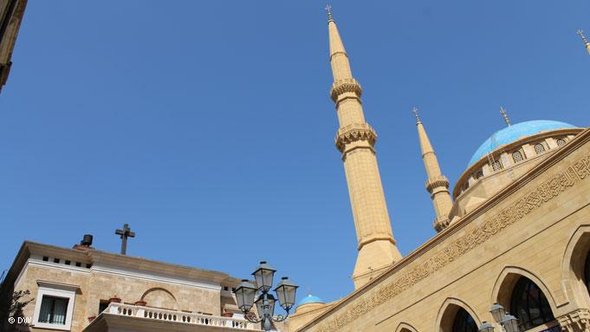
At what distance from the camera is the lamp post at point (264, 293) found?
27.0ft

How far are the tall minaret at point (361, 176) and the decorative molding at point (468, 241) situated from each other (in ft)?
18.7

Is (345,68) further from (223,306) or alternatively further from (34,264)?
(34,264)

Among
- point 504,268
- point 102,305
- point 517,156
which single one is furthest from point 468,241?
point 102,305

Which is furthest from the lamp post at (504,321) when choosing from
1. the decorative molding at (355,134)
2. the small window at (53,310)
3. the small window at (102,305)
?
the decorative molding at (355,134)

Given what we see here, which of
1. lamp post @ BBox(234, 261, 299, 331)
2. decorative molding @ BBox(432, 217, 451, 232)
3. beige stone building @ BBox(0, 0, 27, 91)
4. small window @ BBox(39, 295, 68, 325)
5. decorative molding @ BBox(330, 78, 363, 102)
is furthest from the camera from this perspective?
decorative molding @ BBox(432, 217, 451, 232)

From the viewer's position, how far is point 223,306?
2264cm

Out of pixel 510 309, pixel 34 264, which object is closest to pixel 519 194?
pixel 510 309

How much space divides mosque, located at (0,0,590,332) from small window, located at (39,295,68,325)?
0.13 ft

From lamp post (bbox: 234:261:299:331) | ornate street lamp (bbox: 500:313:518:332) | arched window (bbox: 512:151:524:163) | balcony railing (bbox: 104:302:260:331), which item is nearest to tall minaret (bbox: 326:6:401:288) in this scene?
balcony railing (bbox: 104:302:260:331)

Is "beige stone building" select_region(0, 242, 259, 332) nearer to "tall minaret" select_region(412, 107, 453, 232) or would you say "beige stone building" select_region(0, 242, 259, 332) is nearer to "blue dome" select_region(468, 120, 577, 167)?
"blue dome" select_region(468, 120, 577, 167)

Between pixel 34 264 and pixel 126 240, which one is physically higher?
pixel 126 240

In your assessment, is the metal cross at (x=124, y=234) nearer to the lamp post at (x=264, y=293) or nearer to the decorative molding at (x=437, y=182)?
the lamp post at (x=264, y=293)

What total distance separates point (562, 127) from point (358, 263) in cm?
1158

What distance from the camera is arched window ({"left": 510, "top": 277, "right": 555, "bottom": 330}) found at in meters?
12.0
